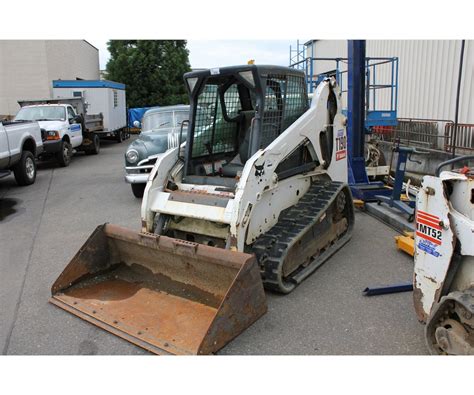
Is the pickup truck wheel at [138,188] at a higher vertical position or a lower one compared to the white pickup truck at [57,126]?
lower

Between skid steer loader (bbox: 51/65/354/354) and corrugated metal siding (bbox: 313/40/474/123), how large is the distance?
7146mm

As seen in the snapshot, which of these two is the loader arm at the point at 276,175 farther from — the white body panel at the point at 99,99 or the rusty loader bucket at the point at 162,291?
the white body panel at the point at 99,99

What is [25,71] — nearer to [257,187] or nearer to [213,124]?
[213,124]

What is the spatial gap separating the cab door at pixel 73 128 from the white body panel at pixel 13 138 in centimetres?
321

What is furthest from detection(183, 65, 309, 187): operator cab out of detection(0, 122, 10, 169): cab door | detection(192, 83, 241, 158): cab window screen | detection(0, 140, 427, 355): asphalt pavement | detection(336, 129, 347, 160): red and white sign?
detection(0, 122, 10, 169): cab door

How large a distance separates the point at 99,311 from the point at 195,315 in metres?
0.95

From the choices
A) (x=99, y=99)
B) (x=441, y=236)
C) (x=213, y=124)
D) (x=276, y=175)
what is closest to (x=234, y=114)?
(x=213, y=124)

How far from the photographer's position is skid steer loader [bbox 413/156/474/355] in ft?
9.82

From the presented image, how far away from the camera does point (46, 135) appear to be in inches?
553

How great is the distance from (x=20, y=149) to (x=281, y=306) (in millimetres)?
9366

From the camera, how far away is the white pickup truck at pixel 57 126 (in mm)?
14133

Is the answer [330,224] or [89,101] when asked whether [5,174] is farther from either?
[89,101]

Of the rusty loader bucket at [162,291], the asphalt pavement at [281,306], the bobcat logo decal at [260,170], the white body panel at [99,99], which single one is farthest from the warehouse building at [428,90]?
the white body panel at [99,99]

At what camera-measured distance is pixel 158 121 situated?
10.5 metres
